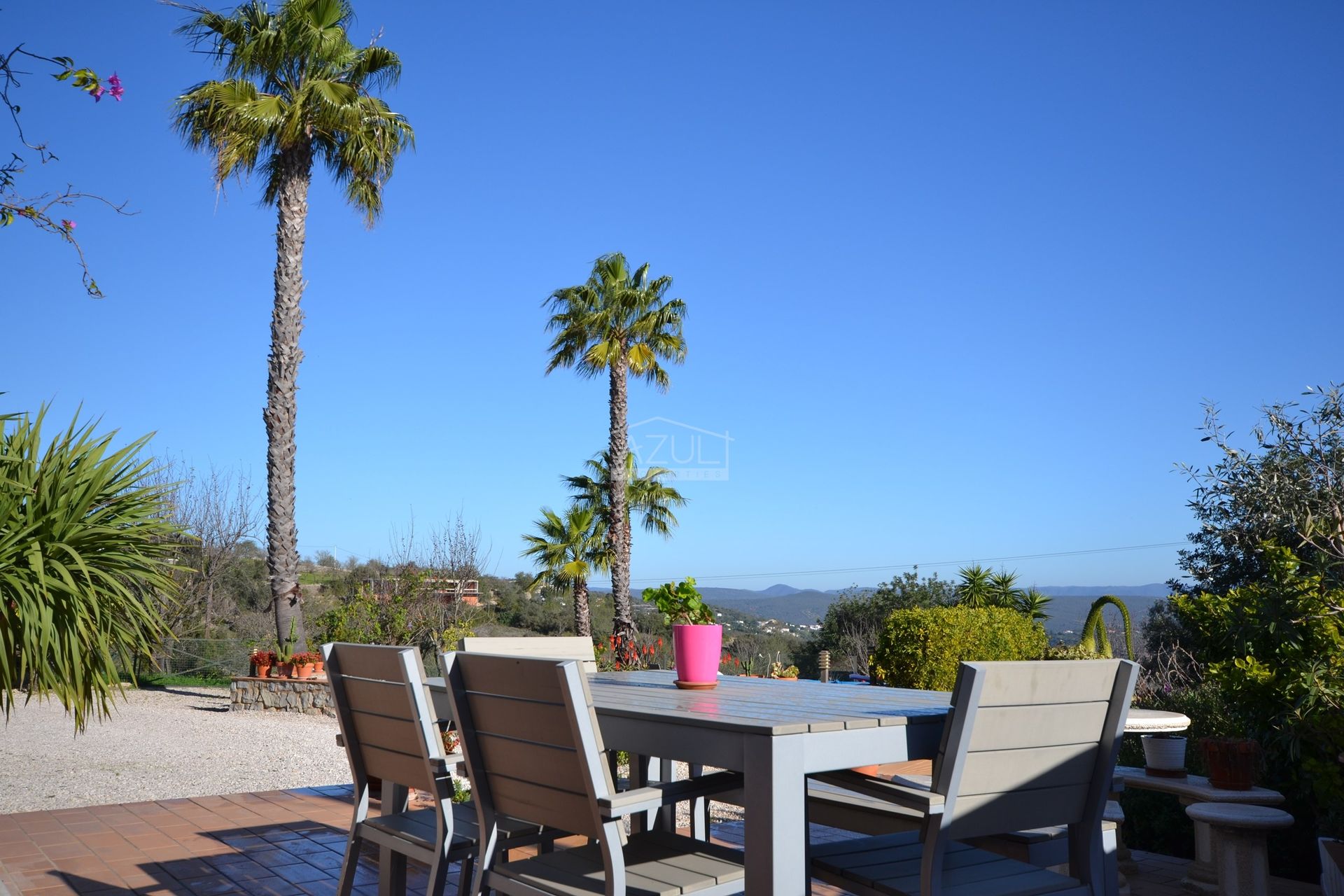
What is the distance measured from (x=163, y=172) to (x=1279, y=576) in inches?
545

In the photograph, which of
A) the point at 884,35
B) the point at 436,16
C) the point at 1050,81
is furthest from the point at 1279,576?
the point at 436,16

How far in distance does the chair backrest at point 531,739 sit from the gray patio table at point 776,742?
288mm

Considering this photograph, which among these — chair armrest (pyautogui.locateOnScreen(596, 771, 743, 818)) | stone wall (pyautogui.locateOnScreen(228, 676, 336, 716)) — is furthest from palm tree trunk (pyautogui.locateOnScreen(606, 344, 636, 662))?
chair armrest (pyautogui.locateOnScreen(596, 771, 743, 818))

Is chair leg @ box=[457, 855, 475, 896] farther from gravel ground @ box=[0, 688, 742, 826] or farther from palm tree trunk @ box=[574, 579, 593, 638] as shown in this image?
palm tree trunk @ box=[574, 579, 593, 638]

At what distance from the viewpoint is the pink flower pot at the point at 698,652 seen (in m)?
3.10

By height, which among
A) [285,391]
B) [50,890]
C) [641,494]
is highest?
[285,391]

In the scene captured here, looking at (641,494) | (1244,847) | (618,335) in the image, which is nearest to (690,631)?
(1244,847)

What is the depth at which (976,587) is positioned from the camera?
20.9 m

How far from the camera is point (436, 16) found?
12.8m

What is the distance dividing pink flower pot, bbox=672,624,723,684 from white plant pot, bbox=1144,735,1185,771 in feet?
5.99

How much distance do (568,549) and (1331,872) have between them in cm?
1617

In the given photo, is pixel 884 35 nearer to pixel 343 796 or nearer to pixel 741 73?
pixel 741 73

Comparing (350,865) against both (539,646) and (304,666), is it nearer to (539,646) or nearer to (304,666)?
(539,646)

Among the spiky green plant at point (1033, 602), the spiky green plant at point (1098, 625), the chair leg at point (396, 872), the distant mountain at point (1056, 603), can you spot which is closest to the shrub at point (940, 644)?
the spiky green plant at point (1098, 625)
